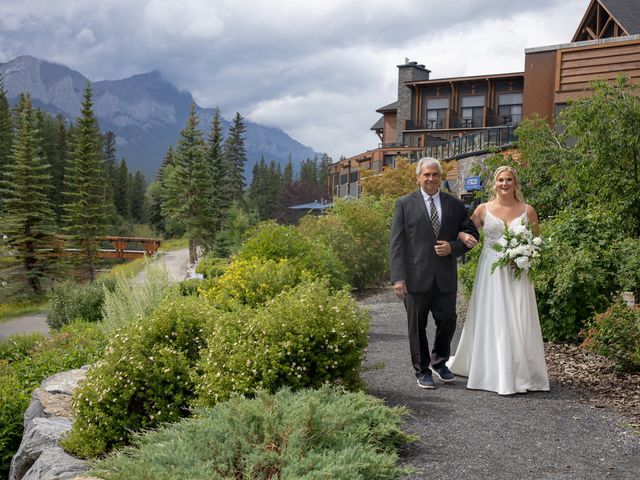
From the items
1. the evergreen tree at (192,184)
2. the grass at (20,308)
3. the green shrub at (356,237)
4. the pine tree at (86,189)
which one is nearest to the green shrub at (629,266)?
the green shrub at (356,237)

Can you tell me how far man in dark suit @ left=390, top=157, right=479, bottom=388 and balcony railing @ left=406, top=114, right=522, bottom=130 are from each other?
1730 inches

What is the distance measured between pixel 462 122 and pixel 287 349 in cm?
4677

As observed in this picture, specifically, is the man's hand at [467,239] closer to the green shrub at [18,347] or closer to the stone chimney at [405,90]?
the green shrub at [18,347]

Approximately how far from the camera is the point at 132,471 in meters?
3.69

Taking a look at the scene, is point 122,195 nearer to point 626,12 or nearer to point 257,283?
point 626,12

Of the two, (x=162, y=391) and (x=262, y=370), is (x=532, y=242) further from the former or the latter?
(x=162, y=391)

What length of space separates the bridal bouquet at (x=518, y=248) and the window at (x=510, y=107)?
1728 inches

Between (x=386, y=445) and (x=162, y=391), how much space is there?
7.17ft

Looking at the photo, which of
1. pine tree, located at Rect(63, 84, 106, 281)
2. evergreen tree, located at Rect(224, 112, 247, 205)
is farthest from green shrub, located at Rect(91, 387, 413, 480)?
evergreen tree, located at Rect(224, 112, 247, 205)

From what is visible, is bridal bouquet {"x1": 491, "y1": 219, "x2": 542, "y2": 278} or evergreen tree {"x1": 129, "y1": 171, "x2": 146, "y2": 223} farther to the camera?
evergreen tree {"x1": 129, "y1": 171, "x2": 146, "y2": 223}

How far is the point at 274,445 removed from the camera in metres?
4.01

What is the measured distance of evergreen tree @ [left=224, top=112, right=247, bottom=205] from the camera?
83.1 meters

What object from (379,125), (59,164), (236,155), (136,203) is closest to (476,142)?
(379,125)

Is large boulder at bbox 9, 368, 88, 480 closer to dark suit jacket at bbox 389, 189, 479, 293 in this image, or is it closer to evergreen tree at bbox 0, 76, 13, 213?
dark suit jacket at bbox 389, 189, 479, 293
